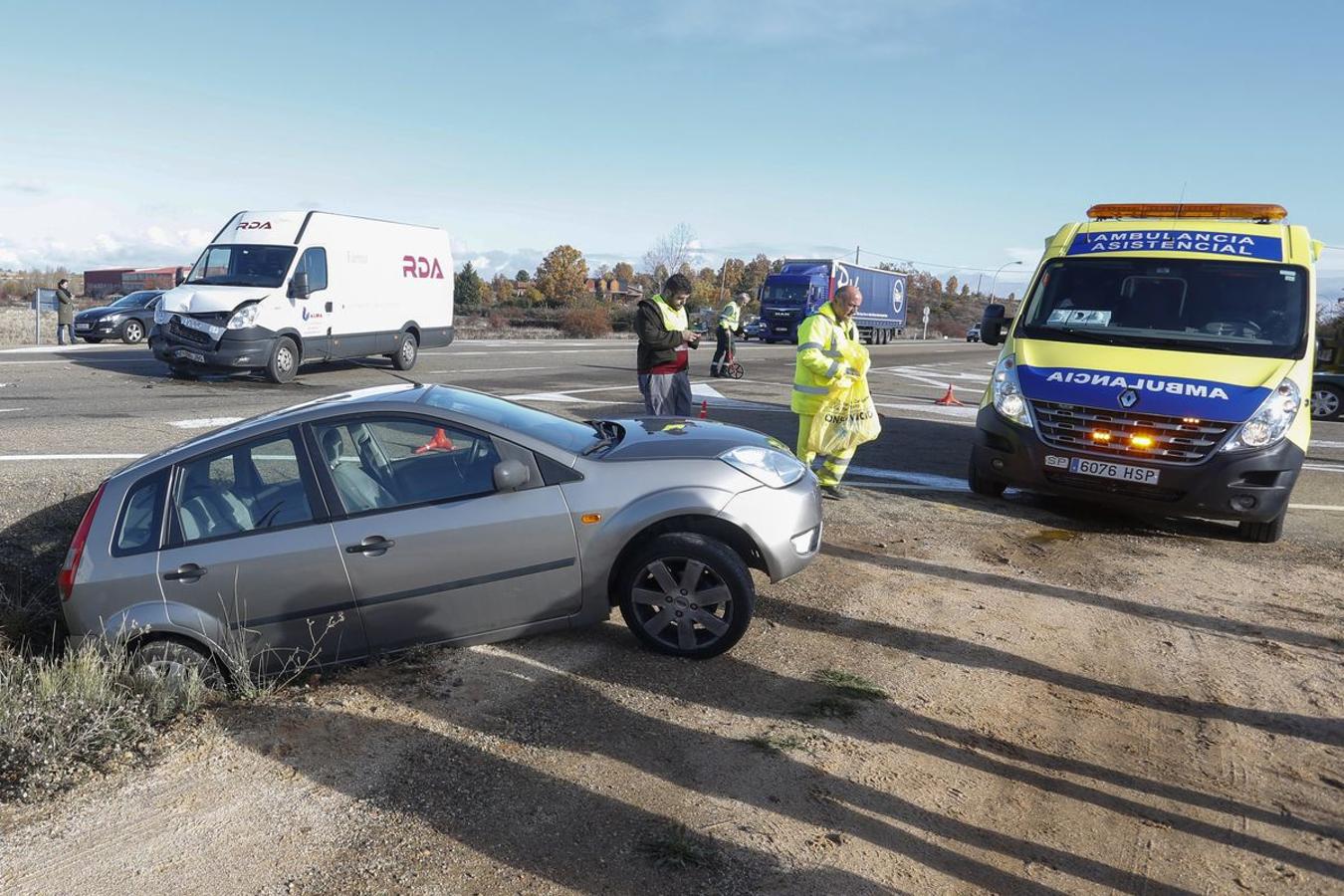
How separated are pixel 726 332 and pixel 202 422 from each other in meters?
10.3

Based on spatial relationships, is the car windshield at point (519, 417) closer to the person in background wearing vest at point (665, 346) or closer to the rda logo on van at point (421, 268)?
the person in background wearing vest at point (665, 346)

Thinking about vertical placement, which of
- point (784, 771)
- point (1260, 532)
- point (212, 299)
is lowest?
point (784, 771)

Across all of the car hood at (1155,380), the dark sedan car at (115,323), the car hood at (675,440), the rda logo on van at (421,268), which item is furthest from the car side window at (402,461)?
the dark sedan car at (115,323)

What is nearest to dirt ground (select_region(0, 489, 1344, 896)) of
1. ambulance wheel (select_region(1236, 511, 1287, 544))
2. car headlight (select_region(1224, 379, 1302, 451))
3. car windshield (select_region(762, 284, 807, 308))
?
car headlight (select_region(1224, 379, 1302, 451))

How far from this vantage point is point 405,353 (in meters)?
18.0

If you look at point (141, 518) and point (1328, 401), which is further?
point (1328, 401)

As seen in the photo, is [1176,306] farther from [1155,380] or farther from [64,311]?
[64,311]

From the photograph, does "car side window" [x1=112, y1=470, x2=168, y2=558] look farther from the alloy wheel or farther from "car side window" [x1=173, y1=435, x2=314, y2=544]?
the alloy wheel

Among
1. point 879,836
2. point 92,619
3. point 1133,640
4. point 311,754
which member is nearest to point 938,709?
point 879,836

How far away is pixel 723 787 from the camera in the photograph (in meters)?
3.51

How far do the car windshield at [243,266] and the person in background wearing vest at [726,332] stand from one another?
7709 millimetres

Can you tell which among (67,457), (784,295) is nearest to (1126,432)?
(67,457)

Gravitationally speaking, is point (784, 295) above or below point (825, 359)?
above

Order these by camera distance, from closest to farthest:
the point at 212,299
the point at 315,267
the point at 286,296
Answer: the point at 212,299, the point at 286,296, the point at 315,267
